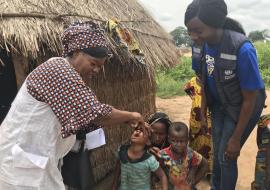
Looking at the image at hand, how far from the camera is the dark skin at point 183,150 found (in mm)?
3441

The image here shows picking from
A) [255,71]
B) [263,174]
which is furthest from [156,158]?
[255,71]

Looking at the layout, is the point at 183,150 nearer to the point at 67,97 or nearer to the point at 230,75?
the point at 230,75

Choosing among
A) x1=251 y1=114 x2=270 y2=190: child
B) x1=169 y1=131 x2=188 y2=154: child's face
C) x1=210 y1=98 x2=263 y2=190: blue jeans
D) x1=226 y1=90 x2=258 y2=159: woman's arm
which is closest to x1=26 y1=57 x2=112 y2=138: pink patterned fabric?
x1=226 y1=90 x2=258 y2=159: woman's arm

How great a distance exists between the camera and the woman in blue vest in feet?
8.51

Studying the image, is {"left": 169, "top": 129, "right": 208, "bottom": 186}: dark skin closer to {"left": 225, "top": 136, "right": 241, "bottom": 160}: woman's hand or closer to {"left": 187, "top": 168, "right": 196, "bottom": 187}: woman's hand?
{"left": 187, "top": 168, "right": 196, "bottom": 187}: woman's hand

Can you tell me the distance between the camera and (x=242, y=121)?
2.71 metres

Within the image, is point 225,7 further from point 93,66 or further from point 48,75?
point 48,75

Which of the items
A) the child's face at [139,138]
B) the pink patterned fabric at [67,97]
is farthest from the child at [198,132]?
the pink patterned fabric at [67,97]

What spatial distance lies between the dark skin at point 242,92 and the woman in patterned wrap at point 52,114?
2.76 feet

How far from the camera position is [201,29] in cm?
263

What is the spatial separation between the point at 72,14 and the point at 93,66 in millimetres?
1921

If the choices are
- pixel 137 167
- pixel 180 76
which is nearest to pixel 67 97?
pixel 137 167

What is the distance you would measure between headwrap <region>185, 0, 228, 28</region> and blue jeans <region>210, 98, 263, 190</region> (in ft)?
2.49

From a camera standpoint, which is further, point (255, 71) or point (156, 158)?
point (156, 158)
